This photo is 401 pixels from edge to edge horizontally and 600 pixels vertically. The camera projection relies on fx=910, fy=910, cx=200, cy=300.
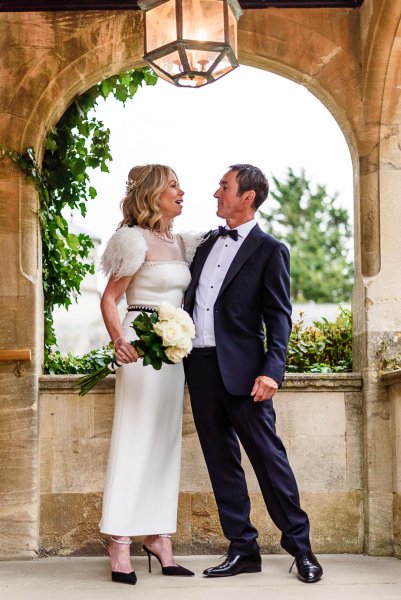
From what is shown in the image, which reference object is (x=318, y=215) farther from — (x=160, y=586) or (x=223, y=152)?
(x=160, y=586)

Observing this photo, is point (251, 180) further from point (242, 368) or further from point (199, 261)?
point (242, 368)

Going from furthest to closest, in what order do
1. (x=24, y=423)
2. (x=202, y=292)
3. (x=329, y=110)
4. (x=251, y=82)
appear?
(x=251, y=82) < (x=329, y=110) < (x=24, y=423) < (x=202, y=292)

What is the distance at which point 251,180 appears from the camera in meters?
4.38

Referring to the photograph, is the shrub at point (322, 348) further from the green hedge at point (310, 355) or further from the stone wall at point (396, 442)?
the stone wall at point (396, 442)

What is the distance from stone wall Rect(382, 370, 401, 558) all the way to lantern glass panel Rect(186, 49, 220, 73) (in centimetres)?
184

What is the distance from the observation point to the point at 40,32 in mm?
5191

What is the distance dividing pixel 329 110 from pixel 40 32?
1.73 meters

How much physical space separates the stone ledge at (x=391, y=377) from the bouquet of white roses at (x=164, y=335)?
4.05 ft

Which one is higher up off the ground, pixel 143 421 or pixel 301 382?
pixel 301 382

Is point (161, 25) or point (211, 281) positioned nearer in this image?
point (161, 25)

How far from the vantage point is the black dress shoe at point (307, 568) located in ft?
13.5

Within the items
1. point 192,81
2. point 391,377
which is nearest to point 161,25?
point 192,81

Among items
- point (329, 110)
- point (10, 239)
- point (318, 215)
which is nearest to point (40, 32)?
point (10, 239)

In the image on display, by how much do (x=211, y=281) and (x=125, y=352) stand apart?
0.58m
